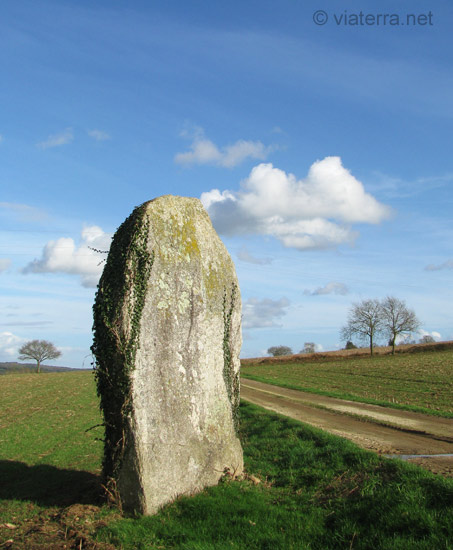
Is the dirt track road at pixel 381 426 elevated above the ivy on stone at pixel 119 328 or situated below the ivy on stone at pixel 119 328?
below

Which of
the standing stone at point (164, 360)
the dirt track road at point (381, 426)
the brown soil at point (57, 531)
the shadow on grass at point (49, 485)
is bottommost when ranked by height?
the shadow on grass at point (49, 485)

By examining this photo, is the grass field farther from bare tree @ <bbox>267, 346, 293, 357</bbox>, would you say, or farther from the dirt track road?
bare tree @ <bbox>267, 346, 293, 357</bbox>

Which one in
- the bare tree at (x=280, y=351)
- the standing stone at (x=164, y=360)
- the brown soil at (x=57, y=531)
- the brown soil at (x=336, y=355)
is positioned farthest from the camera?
the bare tree at (x=280, y=351)

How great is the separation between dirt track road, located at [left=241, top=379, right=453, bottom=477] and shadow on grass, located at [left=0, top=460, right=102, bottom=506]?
764 cm

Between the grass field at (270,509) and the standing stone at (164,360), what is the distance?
25.0 inches

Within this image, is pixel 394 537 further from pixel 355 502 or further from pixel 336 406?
pixel 336 406

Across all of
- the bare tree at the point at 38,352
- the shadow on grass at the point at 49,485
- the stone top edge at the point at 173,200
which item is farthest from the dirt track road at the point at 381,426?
the bare tree at the point at 38,352

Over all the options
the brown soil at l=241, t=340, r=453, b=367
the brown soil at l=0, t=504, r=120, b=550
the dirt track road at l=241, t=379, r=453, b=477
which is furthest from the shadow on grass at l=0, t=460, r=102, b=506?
the brown soil at l=241, t=340, r=453, b=367

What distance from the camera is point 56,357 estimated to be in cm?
9475

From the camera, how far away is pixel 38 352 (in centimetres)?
9369

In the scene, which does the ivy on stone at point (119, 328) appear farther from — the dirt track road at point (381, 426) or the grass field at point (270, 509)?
the dirt track road at point (381, 426)

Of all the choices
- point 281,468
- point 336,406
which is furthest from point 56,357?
point 281,468

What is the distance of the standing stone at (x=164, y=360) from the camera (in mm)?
9062

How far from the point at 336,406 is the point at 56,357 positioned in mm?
82998
